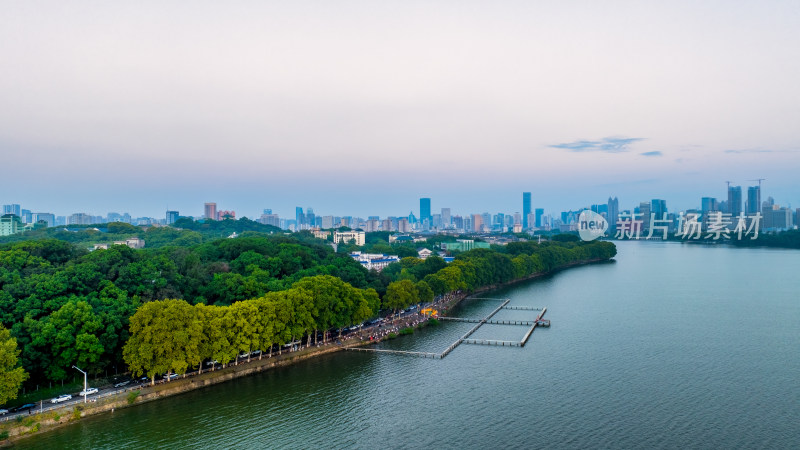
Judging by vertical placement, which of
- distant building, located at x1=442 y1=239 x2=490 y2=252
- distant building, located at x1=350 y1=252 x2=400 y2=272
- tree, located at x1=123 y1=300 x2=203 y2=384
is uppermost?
tree, located at x1=123 y1=300 x2=203 y2=384

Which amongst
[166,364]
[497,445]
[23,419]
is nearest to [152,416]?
[166,364]

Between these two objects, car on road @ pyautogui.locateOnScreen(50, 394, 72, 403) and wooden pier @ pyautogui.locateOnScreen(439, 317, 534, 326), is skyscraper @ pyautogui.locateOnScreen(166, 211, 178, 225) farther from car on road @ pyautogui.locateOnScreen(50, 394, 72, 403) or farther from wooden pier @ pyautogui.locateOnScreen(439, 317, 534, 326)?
car on road @ pyautogui.locateOnScreen(50, 394, 72, 403)

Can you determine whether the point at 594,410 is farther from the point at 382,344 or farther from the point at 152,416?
the point at 152,416

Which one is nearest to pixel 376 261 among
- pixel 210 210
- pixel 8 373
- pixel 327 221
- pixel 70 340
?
pixel 70 340

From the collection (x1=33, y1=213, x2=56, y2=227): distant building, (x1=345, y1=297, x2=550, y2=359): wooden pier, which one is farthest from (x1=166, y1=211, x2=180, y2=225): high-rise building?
(x1=345, y1=297, x2=550, y2=359): wooden pier

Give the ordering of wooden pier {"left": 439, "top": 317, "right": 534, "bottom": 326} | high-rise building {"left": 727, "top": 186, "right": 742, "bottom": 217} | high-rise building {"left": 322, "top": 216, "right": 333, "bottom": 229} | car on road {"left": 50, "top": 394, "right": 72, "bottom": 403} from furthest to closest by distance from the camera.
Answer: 1. high-rise building {"left": 322, "top": 216, "right": 333, "bottom": 229}
2. high-rise building {"left": 727, "top": 186, "right": 742, "bottom": 217}
3. wooden pier {"left": 439, "top": 317, "right": 534, "bottom": 326}
4. car on road {"left": 50, "top": 394, "right": 72, "bottom": 403}

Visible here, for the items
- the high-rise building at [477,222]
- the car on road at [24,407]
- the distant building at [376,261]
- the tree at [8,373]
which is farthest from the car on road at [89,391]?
the high-rise building at [477,222]

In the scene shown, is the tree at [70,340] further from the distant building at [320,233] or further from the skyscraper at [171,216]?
the skyscraper at [171,216]
